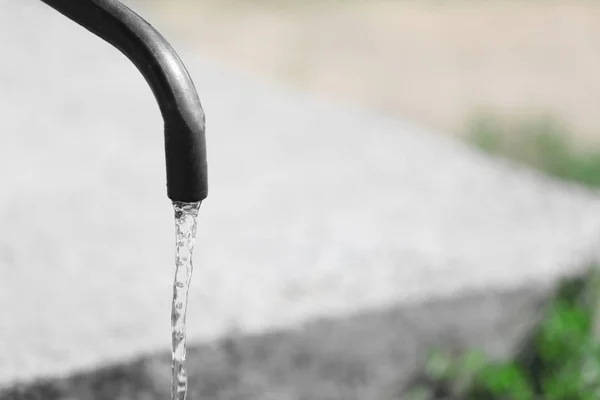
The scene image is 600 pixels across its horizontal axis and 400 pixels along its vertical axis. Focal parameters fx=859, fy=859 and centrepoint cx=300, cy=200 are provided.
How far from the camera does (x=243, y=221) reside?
75.5 inches

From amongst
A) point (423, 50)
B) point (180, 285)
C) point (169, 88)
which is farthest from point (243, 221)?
point (423, 50)

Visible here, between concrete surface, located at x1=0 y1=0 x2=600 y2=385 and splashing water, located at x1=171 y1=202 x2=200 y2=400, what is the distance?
276 millimetres

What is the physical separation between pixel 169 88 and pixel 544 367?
1273 millimetres

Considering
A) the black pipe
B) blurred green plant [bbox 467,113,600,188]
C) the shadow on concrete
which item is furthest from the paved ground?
the black pipe

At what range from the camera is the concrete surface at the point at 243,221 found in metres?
1.51

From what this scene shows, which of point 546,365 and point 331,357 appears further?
point 546,365

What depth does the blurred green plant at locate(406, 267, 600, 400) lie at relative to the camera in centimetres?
164

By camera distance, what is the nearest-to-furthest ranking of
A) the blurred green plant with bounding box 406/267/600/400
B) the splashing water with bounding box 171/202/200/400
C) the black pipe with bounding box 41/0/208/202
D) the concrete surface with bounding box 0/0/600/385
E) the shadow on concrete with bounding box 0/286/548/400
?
the black pipe with bounding box 41/0/208/202, the splashing water with bounding box 171/202/200/400, the shadow on concrete with bounding box 0/286/548/400, the concrete surface with bounding box 0/0/600/385, the blurred green plant with bounding box 406/267/600/400

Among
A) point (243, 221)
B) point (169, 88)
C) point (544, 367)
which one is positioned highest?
point (169, 88)

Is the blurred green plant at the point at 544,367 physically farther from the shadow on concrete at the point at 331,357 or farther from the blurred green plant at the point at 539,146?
the blurred green plant at the point at 539,146

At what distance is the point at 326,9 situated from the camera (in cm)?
664

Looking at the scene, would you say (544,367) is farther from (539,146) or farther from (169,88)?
(539,146)

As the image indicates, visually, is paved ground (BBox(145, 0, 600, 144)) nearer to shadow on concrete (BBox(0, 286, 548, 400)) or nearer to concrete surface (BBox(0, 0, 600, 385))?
concrete surface (BBox(0, 0, 600, 385))

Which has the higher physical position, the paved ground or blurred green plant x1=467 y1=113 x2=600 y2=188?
the paved ground
